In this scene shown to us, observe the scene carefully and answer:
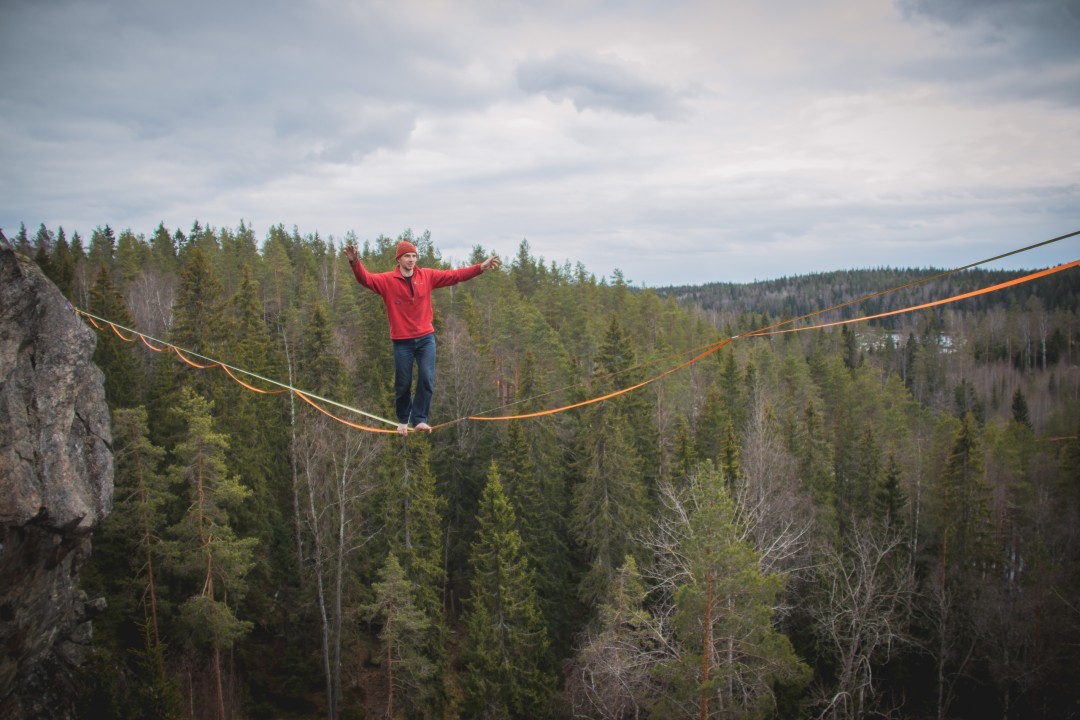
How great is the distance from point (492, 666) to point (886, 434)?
37494mm

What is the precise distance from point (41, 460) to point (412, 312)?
5935mm

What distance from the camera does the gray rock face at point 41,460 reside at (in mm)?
8758

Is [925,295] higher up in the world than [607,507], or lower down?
higher up

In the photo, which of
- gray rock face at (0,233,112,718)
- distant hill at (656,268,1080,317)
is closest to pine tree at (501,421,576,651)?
gray rock face at (0,233,112,718)

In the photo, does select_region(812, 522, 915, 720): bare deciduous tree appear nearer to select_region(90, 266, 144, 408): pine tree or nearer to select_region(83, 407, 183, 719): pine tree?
select_region(83, 407, 183, 719): pine tree

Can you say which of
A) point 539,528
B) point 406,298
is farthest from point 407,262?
point 539,528

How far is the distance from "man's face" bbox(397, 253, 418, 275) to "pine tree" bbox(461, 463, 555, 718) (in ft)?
46.4

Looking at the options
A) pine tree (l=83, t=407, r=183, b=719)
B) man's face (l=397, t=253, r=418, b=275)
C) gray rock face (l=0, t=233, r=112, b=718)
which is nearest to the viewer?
man's face (l=397, t=253, r=418, b=275)

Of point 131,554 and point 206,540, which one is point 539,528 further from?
point 131,554

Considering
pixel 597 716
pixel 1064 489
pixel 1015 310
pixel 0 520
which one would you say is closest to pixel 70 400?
pixel 0 520

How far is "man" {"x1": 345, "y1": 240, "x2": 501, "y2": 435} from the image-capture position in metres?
7.79

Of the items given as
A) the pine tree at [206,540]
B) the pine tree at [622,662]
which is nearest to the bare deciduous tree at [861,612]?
the pine tree at [622,662]

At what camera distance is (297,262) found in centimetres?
7044

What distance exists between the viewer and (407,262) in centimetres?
767
